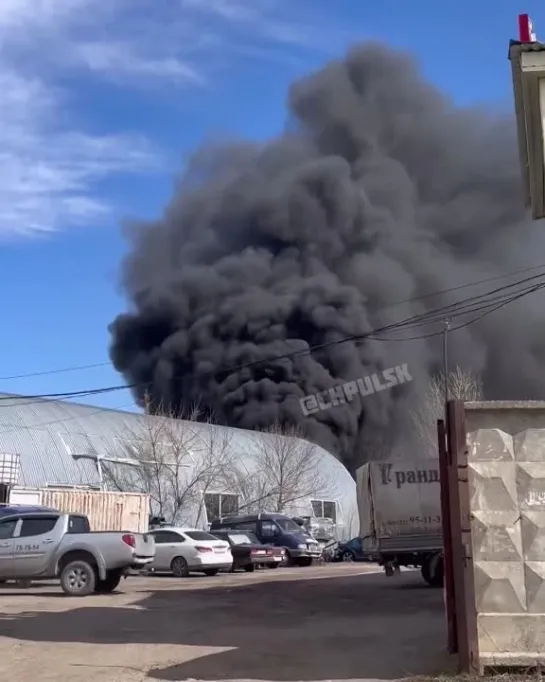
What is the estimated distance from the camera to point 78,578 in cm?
1488

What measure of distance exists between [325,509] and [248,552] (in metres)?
15.0

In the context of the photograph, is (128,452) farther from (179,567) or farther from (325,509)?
(179,567)

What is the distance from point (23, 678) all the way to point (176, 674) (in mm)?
1220

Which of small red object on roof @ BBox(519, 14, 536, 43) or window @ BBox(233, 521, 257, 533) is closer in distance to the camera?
small red object on roof @ BBox(519, 14, 536, 43)

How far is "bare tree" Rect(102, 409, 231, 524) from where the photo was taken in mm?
31297

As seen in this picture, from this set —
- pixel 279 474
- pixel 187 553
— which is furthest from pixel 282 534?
pixel 279 474

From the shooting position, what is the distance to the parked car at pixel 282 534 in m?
26.3

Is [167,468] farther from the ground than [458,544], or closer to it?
farther from the ground

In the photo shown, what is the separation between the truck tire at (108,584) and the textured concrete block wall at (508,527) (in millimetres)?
9721

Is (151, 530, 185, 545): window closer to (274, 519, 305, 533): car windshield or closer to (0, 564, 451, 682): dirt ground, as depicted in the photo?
(0, 564, 451, 682): dirt ground

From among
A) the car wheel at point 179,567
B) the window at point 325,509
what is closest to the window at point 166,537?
the car wheel at point 179,567
